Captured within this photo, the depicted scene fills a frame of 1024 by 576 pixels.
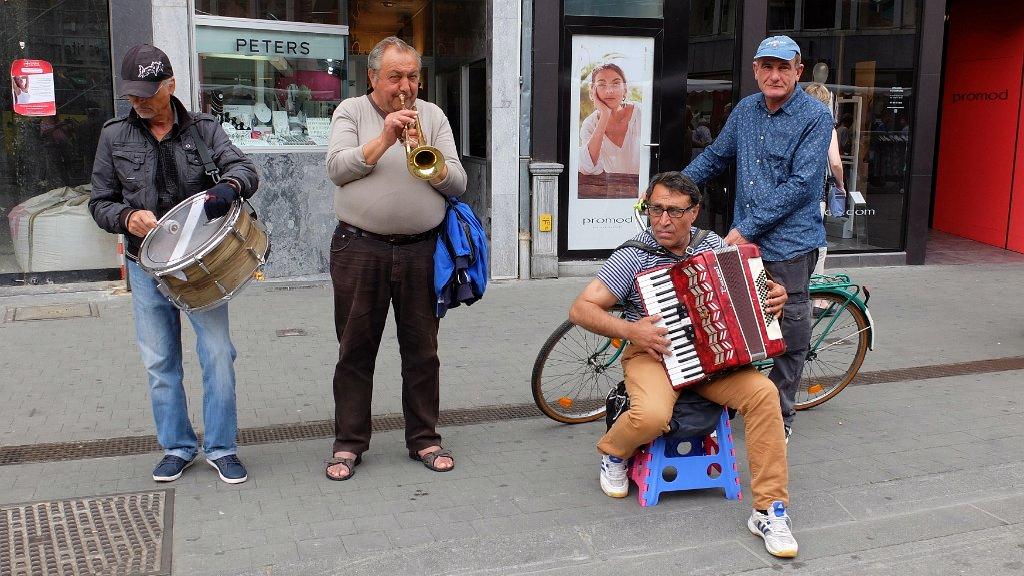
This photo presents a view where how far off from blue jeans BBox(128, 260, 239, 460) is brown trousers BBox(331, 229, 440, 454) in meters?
0.50

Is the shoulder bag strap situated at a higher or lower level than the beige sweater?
lower

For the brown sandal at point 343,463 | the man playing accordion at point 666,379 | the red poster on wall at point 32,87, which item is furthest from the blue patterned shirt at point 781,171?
the red poster on wall at point 32,87

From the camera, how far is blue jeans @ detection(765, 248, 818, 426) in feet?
15.5

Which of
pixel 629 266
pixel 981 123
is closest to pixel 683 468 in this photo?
pixel 629 266

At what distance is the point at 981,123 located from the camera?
40.1ft

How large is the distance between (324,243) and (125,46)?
2.44 meters

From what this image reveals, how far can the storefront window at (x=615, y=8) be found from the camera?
9.45m

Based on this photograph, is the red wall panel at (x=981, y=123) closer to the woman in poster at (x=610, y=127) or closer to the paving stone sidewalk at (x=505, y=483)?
the woman in poster at (x=610, y=127)

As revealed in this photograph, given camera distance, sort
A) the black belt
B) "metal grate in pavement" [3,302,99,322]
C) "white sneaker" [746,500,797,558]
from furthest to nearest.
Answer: "metal grate in pavement" [3,302,99,322]
the black belt
"white sneaker" [746,500,797,558]

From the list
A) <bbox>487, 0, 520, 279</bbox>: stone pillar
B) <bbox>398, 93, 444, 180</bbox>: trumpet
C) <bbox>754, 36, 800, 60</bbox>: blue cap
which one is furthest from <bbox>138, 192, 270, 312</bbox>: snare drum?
<bbox>487, 0, 520, 279</bbox>: stone pillar

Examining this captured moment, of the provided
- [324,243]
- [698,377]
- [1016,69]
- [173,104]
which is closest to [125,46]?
[324,243]

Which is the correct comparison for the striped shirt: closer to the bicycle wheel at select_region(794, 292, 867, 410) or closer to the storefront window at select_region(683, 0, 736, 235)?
the bicycle wheel at select_region(794, 292, 867, 410)

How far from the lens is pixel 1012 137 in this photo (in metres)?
11.7

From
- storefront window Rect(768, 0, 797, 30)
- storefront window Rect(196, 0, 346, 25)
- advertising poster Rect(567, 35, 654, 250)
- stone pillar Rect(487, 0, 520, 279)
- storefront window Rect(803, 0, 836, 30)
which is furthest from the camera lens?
storefront window Rect(803, 0, 836, 30)
